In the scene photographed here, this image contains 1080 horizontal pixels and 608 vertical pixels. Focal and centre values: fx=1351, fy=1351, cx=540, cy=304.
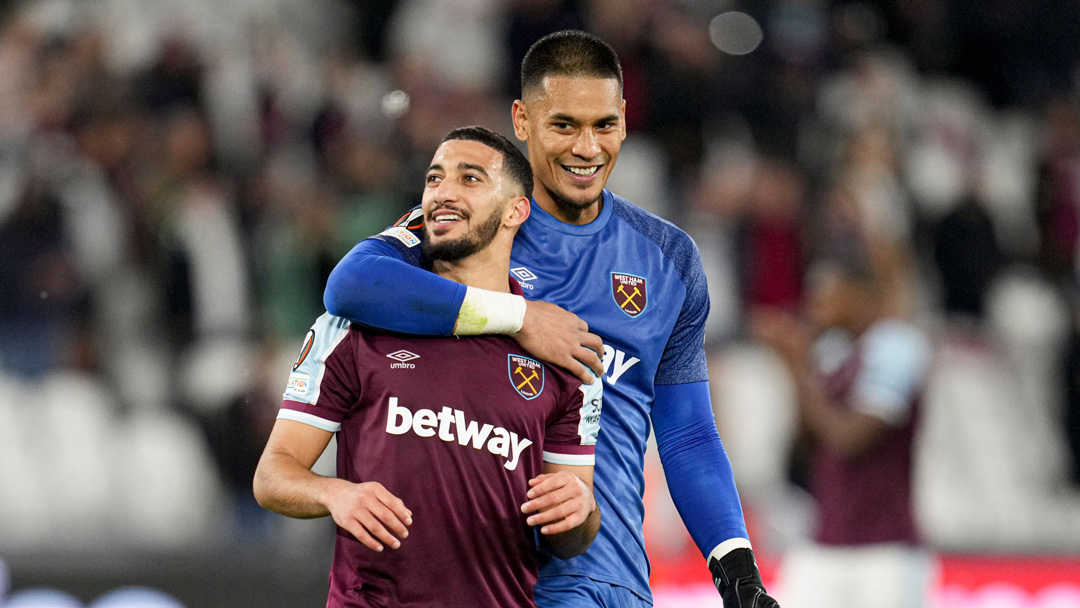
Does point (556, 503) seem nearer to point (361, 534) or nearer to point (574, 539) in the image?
point (574, 539)

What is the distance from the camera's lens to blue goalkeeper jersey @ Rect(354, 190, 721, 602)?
3.70 m

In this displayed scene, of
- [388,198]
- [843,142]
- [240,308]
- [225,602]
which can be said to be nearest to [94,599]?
[225,602]

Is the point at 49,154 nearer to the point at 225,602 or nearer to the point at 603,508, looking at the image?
the point at 225,602

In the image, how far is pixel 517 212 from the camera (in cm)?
361

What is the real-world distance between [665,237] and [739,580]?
1003mm

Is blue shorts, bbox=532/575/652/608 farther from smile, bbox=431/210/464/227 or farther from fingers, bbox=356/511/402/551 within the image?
smile, bbox=431/210/464/227

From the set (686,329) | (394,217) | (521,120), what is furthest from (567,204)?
(394,217)

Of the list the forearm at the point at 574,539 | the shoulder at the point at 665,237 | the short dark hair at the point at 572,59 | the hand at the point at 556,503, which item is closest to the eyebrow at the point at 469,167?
the short dark hair at the point at 572,59

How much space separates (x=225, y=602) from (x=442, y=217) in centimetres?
434

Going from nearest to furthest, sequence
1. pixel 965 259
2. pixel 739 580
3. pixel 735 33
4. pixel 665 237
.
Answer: pixel 739 580 < pixel 665 237 < pixel 965 259 < pixel 735 33

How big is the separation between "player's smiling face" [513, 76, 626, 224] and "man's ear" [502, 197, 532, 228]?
0.21m

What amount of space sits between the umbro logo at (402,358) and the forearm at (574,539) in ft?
Result: 1.82

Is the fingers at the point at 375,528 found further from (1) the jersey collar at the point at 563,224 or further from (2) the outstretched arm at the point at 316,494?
(1) the jersey collar at the point at 563,224

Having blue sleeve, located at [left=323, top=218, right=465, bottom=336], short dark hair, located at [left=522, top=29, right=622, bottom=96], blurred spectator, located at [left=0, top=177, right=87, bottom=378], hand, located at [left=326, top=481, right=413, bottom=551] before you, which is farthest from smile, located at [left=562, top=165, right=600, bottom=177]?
blurred spectator, located at [left=0, top=177, right=87, bottom=378]
